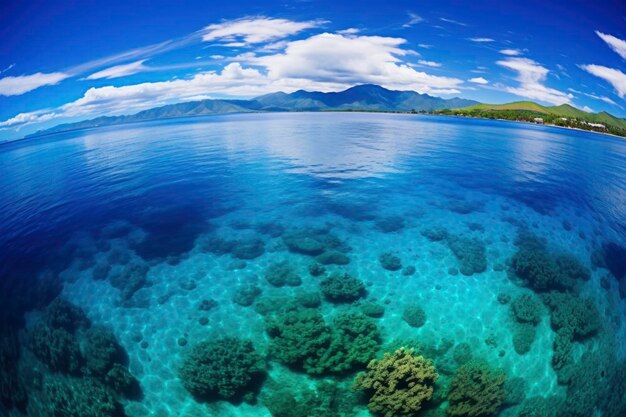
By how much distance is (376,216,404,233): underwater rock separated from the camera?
89.2 feet

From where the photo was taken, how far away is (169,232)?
92.2 feet

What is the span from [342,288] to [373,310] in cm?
251

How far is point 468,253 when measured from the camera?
2395cm

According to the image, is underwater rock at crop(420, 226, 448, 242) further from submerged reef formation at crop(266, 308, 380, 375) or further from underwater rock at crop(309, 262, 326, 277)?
submerged reef formation at crop(266, 308, 380, 375)

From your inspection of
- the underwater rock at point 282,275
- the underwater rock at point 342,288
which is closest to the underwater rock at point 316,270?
the underwater rock at point 342,288

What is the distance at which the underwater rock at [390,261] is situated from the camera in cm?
2211

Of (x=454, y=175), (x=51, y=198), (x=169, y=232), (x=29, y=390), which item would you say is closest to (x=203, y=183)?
(x=169, y=232)

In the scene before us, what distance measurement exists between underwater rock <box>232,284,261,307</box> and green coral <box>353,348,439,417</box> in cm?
863

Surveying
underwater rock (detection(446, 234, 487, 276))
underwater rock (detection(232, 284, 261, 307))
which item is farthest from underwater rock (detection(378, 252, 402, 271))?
underwater rock (detection(232, 284, 261, 307))

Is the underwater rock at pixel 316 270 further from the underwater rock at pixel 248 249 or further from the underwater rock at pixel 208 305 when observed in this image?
the underwater rock at pixel 208 305

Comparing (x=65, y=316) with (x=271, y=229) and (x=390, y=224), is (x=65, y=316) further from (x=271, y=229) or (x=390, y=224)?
(x=390, y=224)

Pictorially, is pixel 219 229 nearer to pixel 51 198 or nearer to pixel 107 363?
pixel 107 363

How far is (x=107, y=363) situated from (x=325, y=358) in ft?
40.9

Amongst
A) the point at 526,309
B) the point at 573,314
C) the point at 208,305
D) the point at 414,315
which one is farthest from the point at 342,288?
the point at 573,314
